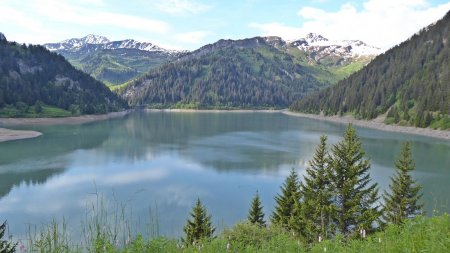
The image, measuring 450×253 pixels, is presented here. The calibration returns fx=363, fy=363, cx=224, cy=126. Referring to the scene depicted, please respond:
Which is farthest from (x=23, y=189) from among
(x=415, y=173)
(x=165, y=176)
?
(x=415, y=173)

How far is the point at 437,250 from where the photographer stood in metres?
7.90

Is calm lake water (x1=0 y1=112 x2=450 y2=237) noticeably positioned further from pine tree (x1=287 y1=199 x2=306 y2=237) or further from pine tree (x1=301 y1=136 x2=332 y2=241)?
pine tree (x1=287 y1=199 x2=306 y2=237)

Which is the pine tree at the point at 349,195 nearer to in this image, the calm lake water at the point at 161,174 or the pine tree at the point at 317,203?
the pine tree at the point at 317,203

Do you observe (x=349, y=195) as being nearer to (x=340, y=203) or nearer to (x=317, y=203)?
(x=340, y=203)

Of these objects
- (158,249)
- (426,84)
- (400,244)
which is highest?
(426,84)

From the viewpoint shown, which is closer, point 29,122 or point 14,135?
point 14,135

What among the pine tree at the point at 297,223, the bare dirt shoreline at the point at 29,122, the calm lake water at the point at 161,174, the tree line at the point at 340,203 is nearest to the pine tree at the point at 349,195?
the tree line at the point at 340,203

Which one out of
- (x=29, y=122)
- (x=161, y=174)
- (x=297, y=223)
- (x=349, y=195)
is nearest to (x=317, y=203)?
(x=297, y=223)

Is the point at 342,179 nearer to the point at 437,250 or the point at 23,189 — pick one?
the point at 437,250

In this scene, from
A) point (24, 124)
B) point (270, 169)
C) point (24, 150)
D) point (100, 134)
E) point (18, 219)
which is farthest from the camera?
point (24, 124)

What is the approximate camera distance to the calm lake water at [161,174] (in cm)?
4444

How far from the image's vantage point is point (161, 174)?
6838cm

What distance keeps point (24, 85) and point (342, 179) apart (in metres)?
197

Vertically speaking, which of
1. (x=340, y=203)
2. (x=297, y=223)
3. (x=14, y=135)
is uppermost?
(x=340, y=203)
